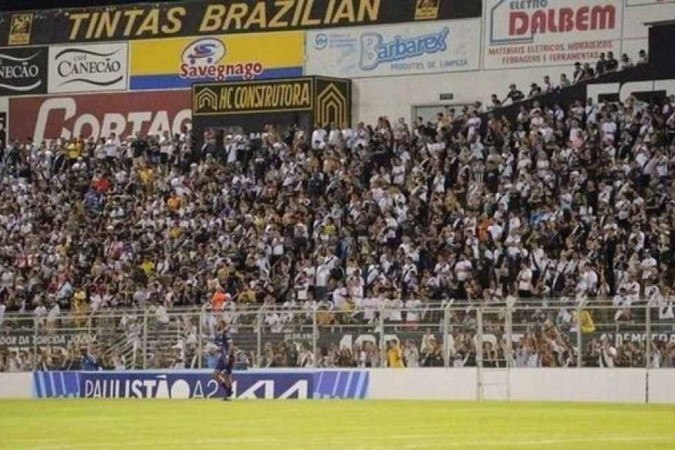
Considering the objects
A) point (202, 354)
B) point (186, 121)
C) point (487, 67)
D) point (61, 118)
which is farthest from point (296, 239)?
point (61, 118)

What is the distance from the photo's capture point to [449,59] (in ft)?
195

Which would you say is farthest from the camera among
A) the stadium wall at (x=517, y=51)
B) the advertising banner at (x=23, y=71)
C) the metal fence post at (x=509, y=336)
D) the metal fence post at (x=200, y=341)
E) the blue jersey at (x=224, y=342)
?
the advertising banner at (x=23, y=71)

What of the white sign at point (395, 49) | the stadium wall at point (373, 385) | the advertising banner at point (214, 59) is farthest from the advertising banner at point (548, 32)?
the stadium wall at point (373, 385)

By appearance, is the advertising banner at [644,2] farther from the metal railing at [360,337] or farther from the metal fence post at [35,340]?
the metal fence post at [35,340]

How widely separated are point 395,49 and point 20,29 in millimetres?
16599

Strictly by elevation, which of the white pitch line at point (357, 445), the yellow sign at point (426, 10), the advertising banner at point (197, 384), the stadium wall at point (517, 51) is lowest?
the advertising banner at point (197, 384)

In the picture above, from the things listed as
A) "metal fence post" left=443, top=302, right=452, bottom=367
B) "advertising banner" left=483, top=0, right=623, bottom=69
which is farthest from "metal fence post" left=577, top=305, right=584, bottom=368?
"advertising banner" left=483, top=0, right=623, bottom=69

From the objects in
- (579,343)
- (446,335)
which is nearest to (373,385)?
(446,335)

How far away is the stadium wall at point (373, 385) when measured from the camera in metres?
38.5

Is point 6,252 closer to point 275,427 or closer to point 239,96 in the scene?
point 239,96

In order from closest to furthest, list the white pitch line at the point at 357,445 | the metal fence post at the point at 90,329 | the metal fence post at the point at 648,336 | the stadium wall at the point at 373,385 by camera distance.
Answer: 1. the white pitch line at the point at 357,445
2. the metal fence post at the point at 648,336
3. the stadium wall at the point at 373,385
4. the metal fence post at the point at 90,329

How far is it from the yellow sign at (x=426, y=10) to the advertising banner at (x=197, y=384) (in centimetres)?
1886

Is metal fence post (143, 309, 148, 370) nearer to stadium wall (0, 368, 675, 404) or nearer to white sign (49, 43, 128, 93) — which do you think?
stadium wall (0, 368, 675, 404)

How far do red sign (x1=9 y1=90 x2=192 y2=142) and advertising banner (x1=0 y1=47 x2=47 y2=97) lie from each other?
42cm
